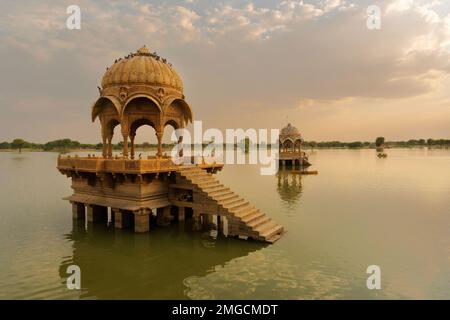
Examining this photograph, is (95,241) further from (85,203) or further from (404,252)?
(404,252)

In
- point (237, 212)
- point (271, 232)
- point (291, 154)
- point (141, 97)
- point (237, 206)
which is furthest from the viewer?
point (291, 154)

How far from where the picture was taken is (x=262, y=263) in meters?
11.4

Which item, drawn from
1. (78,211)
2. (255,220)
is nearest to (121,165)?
(78,211)

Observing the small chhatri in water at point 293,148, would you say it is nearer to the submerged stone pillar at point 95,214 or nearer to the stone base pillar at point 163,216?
the stone base pillar at point 163,216

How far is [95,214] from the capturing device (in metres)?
17.8

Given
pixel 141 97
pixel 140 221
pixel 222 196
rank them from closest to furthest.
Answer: pixel 140 221 < pixel 222 196 < pixel 141 97

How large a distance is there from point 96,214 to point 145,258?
7.26 metres

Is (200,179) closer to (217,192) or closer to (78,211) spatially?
(217,192)

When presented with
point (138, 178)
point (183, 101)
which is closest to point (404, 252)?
point (138, 178)

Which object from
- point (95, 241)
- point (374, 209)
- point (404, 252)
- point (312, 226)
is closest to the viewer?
point (404, 252)

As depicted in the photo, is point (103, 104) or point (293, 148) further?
point (293, 148)

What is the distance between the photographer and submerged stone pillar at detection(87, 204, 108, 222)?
695 inches

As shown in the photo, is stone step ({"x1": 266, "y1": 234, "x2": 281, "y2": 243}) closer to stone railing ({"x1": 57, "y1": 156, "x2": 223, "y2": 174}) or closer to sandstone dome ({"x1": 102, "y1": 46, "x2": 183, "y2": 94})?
stone railing ({"x1": 57, "y1": 156, "x2": 223, "y2": 174})

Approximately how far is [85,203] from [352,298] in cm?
1471
